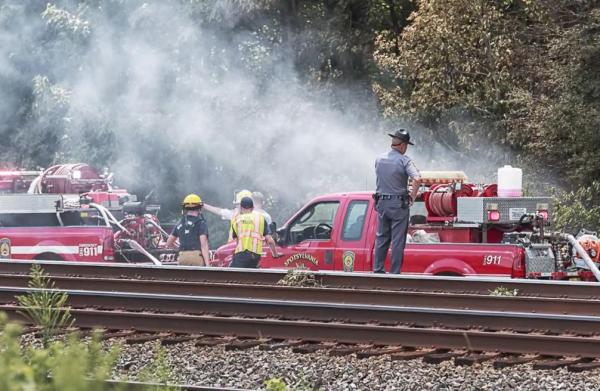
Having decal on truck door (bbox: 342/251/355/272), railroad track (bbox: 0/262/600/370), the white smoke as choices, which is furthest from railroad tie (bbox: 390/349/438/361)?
the white smoke

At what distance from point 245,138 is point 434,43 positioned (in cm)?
579

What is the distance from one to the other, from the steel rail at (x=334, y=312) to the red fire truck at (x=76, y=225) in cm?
395

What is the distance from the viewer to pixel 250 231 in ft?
43.6

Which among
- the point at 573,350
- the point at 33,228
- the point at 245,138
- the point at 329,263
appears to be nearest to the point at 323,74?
the point at 245,138

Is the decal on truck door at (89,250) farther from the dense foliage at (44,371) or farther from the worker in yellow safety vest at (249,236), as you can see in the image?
the dense foliage at (44,371)

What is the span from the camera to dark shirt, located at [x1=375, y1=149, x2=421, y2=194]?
1256 centimetres

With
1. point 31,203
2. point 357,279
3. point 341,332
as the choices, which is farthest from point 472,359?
point 31,203

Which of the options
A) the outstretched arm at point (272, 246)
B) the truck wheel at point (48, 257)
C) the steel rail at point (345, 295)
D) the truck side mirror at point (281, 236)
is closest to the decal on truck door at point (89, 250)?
the truck wheel at point (48, 257)

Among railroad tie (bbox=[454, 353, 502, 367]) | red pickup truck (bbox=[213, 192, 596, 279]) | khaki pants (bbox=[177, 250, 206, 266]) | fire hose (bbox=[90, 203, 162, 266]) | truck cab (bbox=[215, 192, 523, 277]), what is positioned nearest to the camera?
railroad tie (bbox=[454, 353, 502, 367])

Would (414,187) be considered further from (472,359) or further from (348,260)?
(472,359)

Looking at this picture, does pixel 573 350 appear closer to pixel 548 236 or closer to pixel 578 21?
pixel 548 236

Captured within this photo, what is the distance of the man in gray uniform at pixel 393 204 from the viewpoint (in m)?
12.4

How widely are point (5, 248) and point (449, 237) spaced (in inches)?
272

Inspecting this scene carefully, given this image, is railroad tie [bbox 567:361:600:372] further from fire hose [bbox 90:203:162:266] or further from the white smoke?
the white smoke
